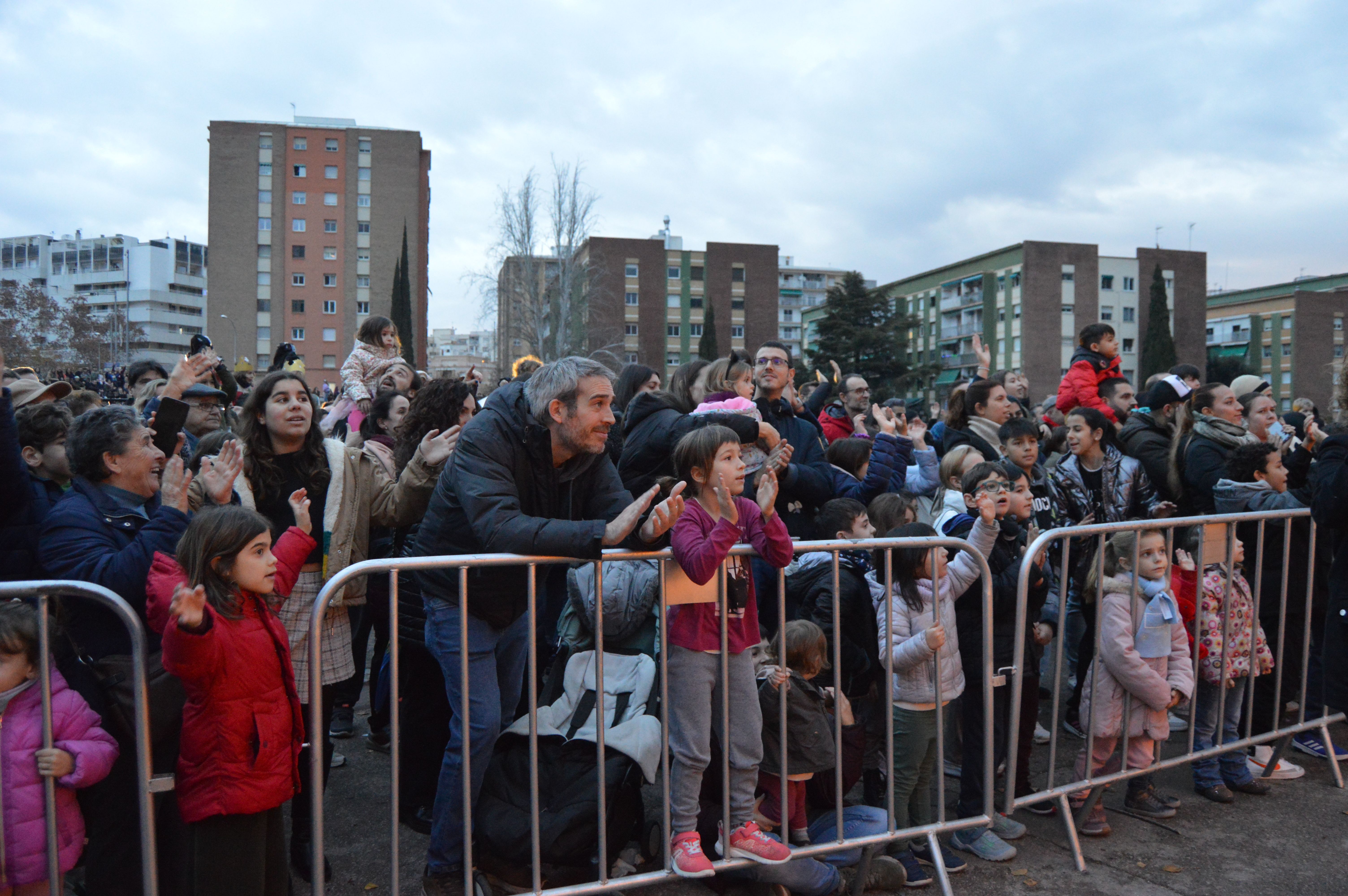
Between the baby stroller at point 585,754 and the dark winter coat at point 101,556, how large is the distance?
4.59 feet

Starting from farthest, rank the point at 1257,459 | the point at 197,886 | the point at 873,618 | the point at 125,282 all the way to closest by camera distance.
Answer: the point at 125,282 < the point at 1257,459 < the point at 873,618 < the point at 197,886

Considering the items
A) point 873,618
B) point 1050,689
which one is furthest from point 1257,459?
point 873,618

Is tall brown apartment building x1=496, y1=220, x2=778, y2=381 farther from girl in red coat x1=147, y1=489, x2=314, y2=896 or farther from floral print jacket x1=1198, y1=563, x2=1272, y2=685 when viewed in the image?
girl in red coat x1=147, y1=489, x2=314, y2=896

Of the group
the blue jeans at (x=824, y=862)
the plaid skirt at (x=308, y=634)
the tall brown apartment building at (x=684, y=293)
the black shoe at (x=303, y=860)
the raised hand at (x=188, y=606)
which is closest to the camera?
the raised hand at (x=188, y=606)

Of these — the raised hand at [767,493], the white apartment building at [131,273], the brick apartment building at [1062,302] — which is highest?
the white apartment building at [131,273]

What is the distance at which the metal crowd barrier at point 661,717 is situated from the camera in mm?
2896

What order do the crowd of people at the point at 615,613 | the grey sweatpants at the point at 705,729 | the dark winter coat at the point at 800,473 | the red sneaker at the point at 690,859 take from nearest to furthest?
the crowd of people at the point at 615,613 < the red sneaker at the point at 690,859 < the grey sweatpants at the point at 705,729 < the dark winter coat at the point at 800,473

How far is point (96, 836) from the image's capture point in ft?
9.34

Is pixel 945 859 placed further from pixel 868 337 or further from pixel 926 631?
pixel 868 337

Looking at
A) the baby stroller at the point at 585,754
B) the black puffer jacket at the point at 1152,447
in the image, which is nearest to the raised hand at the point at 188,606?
the baby stroller at the point at 585,754

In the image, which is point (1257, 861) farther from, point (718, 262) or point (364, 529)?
point (718, 262)

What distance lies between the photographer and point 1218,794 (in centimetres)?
442

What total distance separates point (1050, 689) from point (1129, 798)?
6.09 feet

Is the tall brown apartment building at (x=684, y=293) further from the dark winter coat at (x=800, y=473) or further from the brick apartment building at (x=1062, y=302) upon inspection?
the dark winter coat at (x=800, y=473)
